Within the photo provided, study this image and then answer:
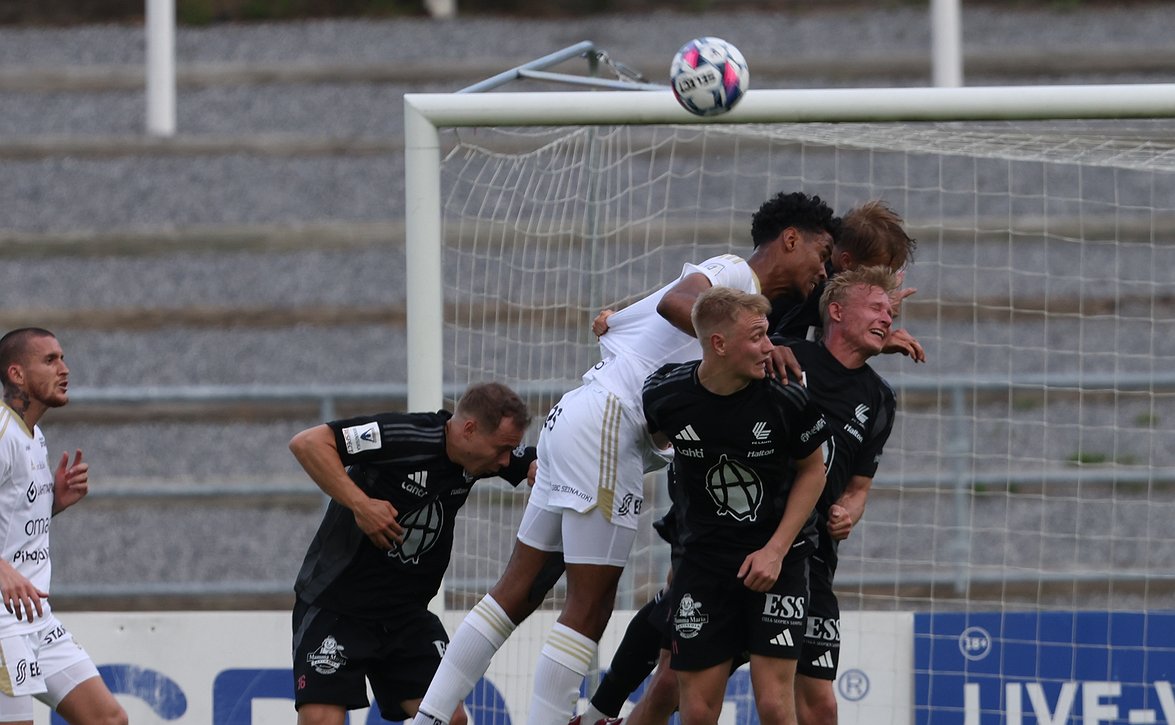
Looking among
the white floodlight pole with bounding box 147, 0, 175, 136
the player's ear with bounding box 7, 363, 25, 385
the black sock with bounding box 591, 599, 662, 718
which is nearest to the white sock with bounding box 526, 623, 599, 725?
the black sock with bounding box 591, 599, 662, 718

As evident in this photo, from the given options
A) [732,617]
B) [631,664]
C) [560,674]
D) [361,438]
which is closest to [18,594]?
[361,438]

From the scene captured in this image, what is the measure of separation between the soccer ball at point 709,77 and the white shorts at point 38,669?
317 cm

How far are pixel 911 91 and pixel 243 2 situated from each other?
46.8 feet

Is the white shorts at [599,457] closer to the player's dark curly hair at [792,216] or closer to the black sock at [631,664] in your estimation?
the black sock at [631,664]

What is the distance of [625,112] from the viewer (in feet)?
19.5

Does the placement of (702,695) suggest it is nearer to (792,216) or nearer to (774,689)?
(774,689)

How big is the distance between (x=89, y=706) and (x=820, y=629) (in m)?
2.87

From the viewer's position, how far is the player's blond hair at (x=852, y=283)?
516cm

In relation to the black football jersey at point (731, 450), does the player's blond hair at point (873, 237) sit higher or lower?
higher

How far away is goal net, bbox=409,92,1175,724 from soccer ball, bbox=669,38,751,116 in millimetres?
488

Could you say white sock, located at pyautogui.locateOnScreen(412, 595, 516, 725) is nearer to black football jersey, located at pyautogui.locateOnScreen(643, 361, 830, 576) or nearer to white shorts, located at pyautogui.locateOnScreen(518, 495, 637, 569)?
white shorts, located at pyautogui.locateOnScreen(518, 495, 637, 569)

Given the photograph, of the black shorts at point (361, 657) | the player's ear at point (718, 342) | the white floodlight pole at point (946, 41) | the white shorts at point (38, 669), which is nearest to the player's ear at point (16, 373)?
the white shorts at point (38, 669)

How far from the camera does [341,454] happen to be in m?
5.31

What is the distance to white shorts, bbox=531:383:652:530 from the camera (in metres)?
5.18
